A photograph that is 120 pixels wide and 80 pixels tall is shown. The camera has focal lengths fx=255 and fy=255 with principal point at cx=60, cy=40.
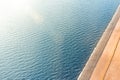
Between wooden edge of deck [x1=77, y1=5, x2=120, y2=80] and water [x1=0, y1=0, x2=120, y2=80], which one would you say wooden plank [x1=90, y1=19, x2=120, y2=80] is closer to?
wooden edge of deck [x1=77, y1=5, x2=120, y2=80]

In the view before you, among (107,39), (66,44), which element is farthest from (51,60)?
(107,39)

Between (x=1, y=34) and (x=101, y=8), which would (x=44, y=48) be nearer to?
(x=1, y=34)

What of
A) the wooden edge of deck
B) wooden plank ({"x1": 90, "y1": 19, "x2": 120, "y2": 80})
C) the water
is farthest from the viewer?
the water

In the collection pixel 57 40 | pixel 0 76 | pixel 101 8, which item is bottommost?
pixel 101 8

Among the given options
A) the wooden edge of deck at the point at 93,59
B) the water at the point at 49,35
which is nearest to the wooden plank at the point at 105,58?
the wooden edge of deck at the point at 93,59

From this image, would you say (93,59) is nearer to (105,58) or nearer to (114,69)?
(105,58)

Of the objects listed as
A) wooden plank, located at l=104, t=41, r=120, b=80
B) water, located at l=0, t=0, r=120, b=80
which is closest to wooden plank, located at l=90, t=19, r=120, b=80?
wooden plank, located at l=104, t=41, r=120, b=80

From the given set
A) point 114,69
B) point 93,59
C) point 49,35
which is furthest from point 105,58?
point 49,35
